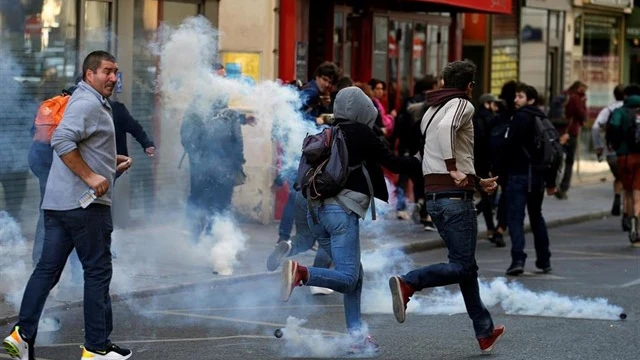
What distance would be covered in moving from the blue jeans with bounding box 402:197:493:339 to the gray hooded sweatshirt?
437mm

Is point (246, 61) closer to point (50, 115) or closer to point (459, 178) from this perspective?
point (50, 115)

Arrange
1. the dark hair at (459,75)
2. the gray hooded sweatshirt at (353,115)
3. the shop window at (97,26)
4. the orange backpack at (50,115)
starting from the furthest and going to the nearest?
the shop window at (97,26), the orange backpack at (50,115), the dark hair at (459,75), the gray hooded sweatshirt at (353,115)

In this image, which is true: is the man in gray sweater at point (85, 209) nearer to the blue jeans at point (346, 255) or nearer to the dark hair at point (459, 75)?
the blue jeans at point (346, 255)

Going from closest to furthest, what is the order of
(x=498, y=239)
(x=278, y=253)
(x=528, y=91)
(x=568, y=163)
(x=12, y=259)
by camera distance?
(x=12, y=259), (x=278, y=253), (x=528, y=91), (x=498, y=239), (x=568, y=163)

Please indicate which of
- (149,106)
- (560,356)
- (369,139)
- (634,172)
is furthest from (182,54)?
(634,172)

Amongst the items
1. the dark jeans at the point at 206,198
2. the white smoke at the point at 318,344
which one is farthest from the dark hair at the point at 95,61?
the dark jeans at the point at 206,198

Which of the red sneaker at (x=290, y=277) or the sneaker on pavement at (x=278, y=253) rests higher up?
the red sneaker at (x=290, y=277)

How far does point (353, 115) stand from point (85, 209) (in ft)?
6.02

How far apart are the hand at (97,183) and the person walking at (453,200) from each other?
193 cm

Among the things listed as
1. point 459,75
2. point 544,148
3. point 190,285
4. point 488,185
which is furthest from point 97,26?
point 488,185

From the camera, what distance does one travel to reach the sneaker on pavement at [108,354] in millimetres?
7168

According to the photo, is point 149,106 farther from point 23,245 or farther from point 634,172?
point 634,172

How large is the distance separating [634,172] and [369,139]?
318 inches

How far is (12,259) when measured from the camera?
9.88 metres
